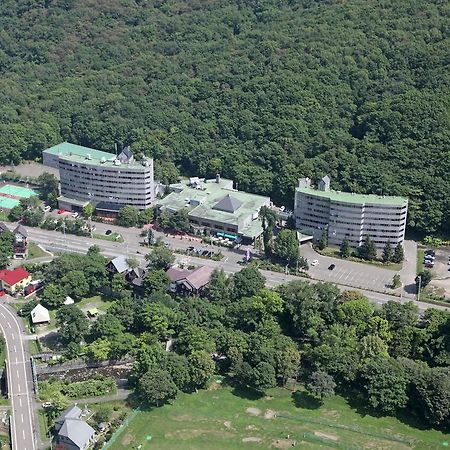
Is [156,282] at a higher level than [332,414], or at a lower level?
higher

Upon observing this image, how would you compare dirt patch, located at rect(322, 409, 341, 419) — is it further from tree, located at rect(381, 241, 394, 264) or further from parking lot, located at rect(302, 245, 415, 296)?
tree, located at rect(381, 241, 394, 264)

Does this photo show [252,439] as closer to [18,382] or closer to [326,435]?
[326,435]

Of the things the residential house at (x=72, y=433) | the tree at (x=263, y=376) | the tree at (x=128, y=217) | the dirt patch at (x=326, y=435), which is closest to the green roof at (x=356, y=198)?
the tree at (x=128, y=217)

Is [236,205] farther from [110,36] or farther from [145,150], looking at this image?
[110,36]

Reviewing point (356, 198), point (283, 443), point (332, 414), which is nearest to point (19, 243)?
point (356, 198)

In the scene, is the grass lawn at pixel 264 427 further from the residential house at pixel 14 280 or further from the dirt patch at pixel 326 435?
the residential house at pixel 14 280

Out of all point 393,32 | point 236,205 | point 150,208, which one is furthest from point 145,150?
point 393,32

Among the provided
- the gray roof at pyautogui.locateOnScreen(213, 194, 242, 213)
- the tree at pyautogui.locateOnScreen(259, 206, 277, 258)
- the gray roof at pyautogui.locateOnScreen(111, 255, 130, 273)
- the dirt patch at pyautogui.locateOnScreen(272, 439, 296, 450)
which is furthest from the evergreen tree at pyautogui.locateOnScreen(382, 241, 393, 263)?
the dirt patch at pyautogui.locateOnScreen(272, 439, 296, 450)
